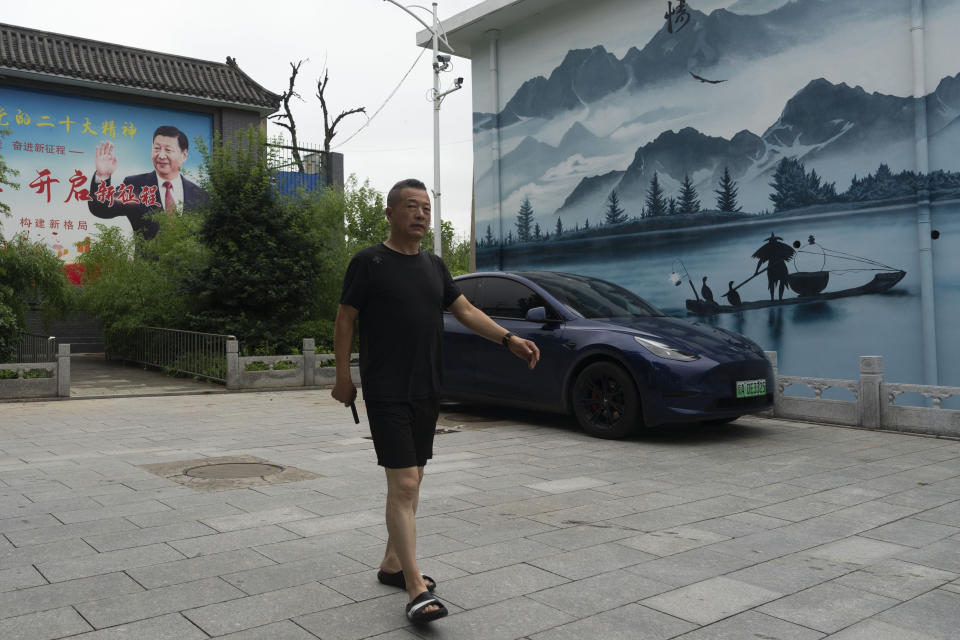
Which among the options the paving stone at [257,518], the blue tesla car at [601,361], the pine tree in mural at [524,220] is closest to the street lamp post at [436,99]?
the pine tree in mural at [524,220]

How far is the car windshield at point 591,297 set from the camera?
301 inches

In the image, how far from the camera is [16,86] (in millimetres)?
18047

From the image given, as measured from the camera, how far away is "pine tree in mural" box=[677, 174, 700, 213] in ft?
38.8

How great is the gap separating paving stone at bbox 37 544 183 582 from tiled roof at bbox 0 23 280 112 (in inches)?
698

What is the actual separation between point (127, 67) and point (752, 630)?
20.7 m

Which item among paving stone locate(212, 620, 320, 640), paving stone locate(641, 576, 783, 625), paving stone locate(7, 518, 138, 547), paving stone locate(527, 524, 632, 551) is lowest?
paving stone locate(641, 576, 783, 625)

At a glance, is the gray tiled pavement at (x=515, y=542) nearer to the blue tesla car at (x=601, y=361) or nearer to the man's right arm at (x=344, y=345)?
the blue tesla car at (x=601, y=361)

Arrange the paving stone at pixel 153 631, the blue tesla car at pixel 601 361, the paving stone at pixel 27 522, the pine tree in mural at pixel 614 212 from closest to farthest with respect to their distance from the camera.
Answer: the paving stone at pixel 153 631 < the paving stone at pixel 27 522 < the blue tesla car at pixel 601 361 < the pine tree in mural at pixel 614 212

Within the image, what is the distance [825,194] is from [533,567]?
8.46 m

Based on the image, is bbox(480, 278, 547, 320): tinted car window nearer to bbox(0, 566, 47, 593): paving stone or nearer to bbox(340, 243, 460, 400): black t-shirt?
bbox(340, 243, 460, 400): black t-shirt

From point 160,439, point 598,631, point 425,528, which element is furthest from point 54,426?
point 598,631

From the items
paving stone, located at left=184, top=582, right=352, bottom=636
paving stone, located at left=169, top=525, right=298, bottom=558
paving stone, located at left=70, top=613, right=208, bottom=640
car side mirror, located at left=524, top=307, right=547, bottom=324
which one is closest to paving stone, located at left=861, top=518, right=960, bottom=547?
paving stone, located at left=184, top=582, right=352, bottom=636

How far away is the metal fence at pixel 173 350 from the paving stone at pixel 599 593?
34.2 ft

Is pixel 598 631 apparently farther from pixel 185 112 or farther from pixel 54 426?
pixel 185 112
